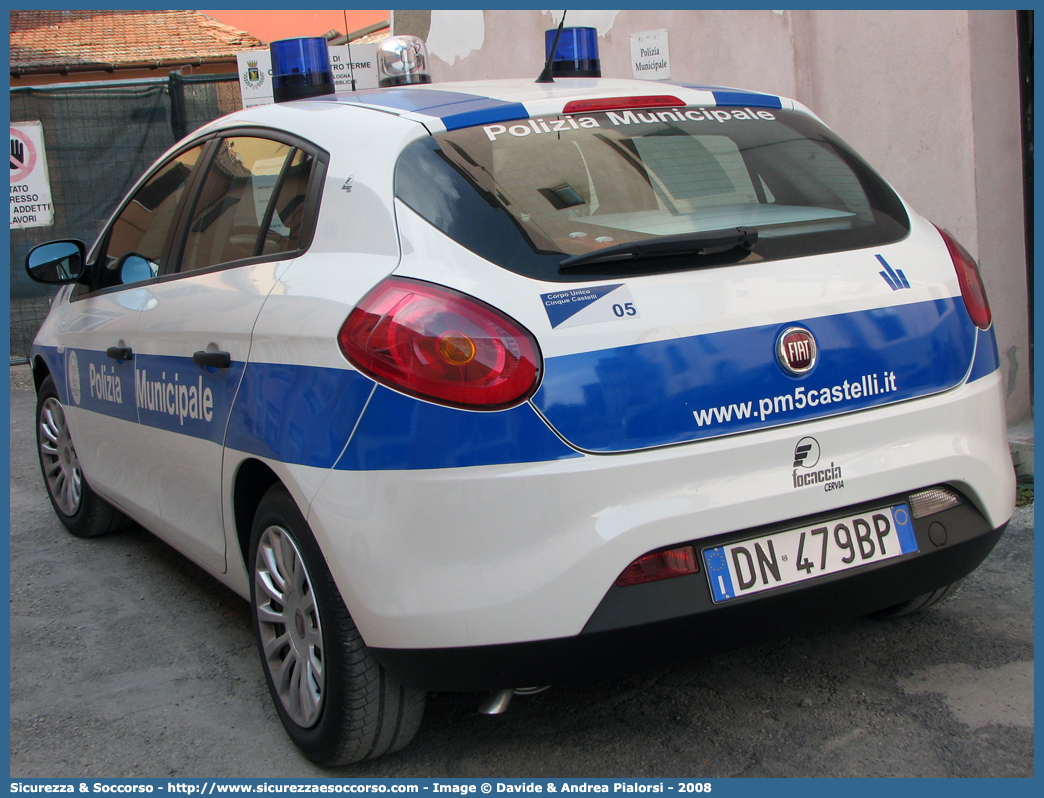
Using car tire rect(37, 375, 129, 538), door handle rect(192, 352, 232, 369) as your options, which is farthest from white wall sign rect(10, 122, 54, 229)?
door handle rect(192, 352, 232, 369)

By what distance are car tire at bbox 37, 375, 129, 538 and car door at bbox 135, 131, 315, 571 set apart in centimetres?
127

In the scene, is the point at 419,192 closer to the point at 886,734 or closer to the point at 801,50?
the point at 886,734

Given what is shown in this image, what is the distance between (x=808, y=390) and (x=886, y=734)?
928 millimetres

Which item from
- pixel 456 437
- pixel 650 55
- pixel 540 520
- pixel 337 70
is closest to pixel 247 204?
pixel 456 437

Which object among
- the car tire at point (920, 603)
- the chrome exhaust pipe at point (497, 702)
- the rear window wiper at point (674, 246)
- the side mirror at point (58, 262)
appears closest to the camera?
the rear window wiper at point (674, 246)

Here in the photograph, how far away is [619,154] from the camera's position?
8.70ft

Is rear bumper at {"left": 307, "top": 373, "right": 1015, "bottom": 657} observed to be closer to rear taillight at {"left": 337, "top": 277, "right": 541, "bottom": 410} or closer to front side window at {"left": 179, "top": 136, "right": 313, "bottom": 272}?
rear taillight at {"left": 337, "top": 277, "right": 541, "bottom": 410}

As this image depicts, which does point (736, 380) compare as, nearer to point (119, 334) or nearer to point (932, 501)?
point (932, 501)

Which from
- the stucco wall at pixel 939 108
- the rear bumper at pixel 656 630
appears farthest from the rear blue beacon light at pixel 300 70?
the stucco wall at pixel 939 108

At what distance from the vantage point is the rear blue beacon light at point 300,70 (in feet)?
11.6

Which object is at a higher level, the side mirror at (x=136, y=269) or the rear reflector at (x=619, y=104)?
the rear reflector at (x=619, y=104)

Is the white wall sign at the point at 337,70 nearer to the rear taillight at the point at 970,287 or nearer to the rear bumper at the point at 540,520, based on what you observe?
the rear taillight at the point at 970,287

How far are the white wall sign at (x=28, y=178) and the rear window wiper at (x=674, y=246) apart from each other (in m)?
8.85

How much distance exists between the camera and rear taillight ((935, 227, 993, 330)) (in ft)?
8.65
